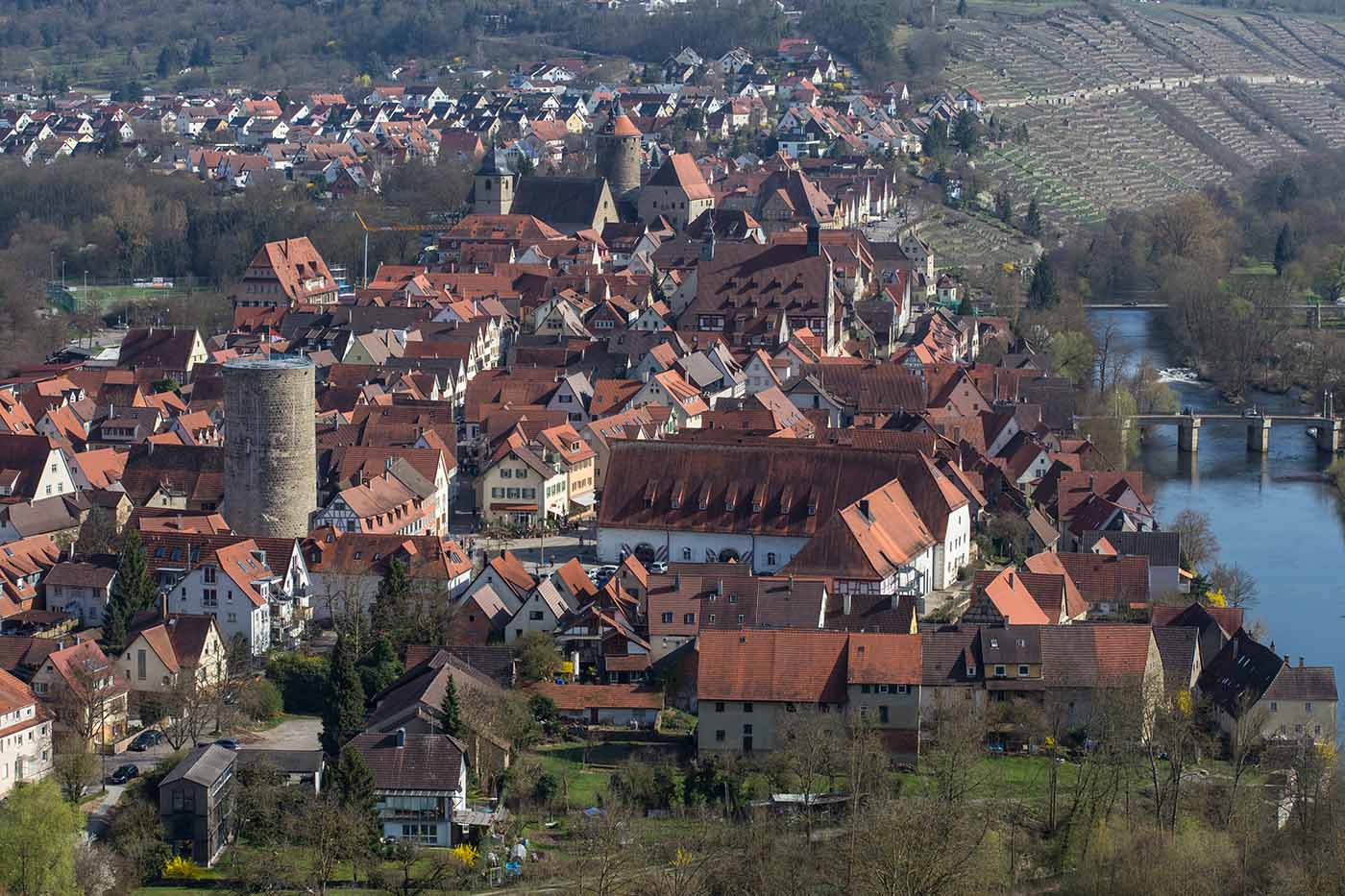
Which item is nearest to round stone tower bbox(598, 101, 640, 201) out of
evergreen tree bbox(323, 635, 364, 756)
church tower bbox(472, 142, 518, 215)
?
church tower bbox(472, 142, 518, 215)

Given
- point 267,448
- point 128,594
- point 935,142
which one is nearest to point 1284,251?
point 935,142

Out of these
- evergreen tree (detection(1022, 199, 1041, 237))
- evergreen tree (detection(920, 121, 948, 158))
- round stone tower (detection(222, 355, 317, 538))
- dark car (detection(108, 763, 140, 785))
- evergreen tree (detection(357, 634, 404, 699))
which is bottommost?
dark car (detection(108, 763, 140, 785))

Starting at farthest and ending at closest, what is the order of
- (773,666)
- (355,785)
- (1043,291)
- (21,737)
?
(1043,291) → (773,666) → (21,737) → (355,785)

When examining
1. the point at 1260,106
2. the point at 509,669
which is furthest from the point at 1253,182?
the point at 509,669

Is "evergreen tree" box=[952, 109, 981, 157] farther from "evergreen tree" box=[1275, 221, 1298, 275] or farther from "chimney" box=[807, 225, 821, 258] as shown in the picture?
"chimney" box=[807, 225, 821, 258]

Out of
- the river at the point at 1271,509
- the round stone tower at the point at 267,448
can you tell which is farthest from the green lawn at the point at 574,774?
the river at the point at 1271,509

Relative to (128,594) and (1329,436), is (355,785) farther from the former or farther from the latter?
(1329,436)
